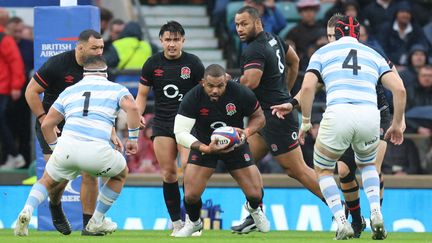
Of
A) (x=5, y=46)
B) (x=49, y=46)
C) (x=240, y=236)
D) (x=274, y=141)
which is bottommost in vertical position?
(x=240, y=236)

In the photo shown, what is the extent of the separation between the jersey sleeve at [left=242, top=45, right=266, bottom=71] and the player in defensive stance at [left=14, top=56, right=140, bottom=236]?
170 cm

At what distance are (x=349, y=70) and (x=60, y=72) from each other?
3.26 metres

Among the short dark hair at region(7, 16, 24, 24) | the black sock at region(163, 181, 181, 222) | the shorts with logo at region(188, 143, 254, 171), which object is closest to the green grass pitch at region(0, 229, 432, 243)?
the black sock at region(163, 181, 181, 222)

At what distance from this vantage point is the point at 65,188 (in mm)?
15859

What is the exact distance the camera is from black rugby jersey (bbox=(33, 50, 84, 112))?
15.2 metres

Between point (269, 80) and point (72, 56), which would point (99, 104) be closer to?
point (72, 56)

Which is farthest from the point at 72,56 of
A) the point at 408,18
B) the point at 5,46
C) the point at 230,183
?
the point at 408,18

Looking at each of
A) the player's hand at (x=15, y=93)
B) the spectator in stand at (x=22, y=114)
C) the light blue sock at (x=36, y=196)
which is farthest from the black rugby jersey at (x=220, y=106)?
the spectator in stand at (x=22, y=114)

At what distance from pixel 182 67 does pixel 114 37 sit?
5.98 meters

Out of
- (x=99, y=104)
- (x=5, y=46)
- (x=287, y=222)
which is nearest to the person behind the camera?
(x=99, y=104)

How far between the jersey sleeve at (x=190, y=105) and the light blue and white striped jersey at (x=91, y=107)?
2.27 ft

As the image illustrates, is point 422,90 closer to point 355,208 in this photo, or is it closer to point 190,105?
point 355,208

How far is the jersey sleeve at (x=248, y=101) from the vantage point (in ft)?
48.4

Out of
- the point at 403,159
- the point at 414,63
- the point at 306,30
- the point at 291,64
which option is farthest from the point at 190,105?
the point at 306,30
